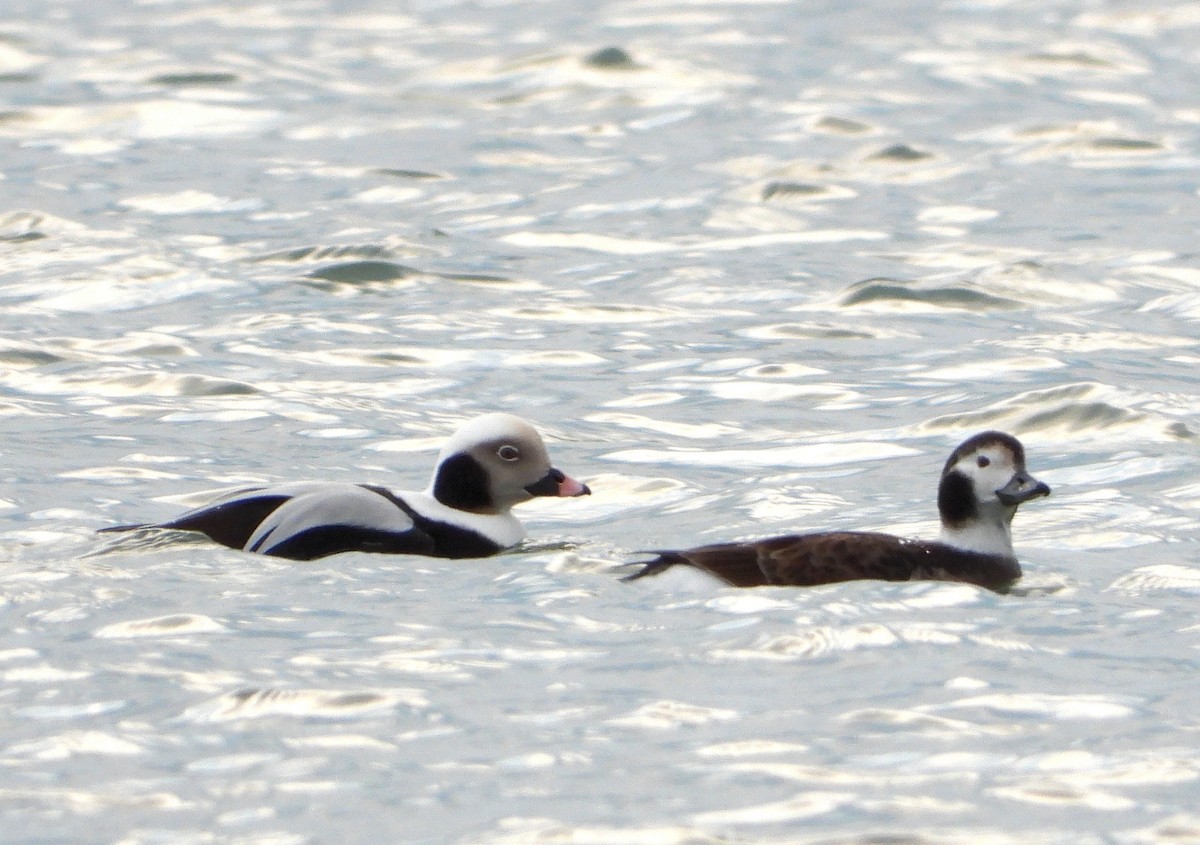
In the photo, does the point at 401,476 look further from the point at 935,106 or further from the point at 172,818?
the point at 935,106

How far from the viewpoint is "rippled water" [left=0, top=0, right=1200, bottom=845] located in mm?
5797

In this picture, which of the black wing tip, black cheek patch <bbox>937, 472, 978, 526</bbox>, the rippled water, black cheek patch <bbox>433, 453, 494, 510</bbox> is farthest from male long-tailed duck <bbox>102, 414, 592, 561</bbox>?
black cheek patch <bbox>937, 472, 978, 526</bbox>

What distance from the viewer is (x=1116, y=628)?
23.8 ft

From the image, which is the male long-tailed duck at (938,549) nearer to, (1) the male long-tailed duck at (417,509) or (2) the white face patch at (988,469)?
(2) the white face patch at (988,469)

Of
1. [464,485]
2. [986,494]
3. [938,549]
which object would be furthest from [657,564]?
[986,494]

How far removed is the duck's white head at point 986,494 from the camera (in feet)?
25.9

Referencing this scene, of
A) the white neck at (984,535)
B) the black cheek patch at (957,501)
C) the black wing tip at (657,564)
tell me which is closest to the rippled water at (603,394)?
the black wing tip at (657,564)

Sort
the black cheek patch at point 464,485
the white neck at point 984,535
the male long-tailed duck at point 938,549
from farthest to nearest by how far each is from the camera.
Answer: the black cheek patch at point 464,485 → the white neck at point 984,535 → the male long-tailed duck at point 938,549

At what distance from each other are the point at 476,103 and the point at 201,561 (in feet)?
42.1

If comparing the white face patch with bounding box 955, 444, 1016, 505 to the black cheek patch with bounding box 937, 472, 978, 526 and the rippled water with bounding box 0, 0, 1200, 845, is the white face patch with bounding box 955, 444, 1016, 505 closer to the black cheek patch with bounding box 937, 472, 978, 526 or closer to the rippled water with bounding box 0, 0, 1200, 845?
the black cheek patch with bounding box 937, 472, 978, 526

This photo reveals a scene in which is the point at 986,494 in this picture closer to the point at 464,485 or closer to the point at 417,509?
the point at 464,485

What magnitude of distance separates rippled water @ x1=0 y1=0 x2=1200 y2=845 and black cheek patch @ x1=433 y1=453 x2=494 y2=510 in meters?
0.27

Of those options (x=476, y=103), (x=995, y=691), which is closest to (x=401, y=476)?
(x=995, y=691)

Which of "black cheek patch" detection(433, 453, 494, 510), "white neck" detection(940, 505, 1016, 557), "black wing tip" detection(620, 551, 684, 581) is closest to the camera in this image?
"black wing tip" detection(620, 551, 684, 581)
